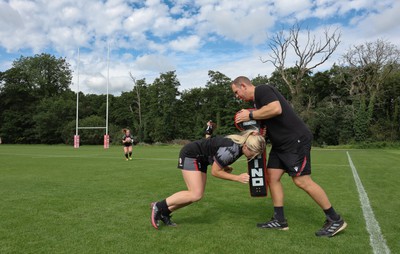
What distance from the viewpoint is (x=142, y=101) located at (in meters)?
66.9

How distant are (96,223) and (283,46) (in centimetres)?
4712

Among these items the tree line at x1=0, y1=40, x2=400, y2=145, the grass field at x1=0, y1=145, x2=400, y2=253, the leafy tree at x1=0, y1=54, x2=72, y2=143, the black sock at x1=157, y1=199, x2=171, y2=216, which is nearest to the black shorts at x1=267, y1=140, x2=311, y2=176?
the grass field at x1=0, y1=145, x2=400, y2=253

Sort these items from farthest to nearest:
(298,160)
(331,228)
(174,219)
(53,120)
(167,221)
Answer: (53,120), (174,219), (167,221), (298,160), (331,228)

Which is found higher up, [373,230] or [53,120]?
[53,120]

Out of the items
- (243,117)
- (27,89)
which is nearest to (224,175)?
(243,117)

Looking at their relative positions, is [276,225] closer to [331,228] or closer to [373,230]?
[331,228]

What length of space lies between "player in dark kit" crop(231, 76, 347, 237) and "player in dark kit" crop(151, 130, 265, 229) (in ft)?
1.18

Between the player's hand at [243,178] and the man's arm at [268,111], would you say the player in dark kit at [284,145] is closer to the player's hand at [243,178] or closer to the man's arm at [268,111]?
the man's arm at [268,111]

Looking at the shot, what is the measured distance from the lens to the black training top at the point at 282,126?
14.1ft

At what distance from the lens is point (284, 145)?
4340mm

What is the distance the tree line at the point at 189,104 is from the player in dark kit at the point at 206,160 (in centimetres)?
4579

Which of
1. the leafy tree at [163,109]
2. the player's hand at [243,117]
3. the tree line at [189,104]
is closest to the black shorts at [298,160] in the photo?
the player's hand at [243,117]

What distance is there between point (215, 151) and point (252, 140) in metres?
0.51

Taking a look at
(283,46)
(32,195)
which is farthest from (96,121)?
(32,195)
